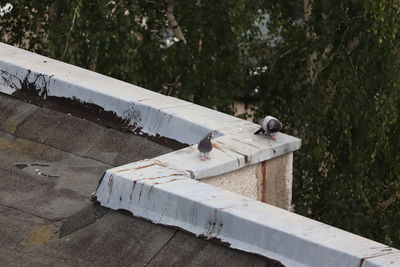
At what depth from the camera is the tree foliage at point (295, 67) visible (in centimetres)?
1049

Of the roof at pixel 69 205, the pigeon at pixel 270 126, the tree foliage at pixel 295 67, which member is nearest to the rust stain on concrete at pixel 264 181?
the pigeon at pixel 270 126

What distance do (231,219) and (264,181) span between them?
108 centimetres

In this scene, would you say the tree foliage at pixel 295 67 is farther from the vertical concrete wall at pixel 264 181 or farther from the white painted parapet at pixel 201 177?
the vertical concrete wall at pixel 264 181

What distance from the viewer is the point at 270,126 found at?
523 centimetres

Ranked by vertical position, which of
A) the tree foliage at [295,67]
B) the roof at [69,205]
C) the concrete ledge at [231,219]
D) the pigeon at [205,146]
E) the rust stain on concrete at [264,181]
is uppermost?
the pigeon at [205,146]

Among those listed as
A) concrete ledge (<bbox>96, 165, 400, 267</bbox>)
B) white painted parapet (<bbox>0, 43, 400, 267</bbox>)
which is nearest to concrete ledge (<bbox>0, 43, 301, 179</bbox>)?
white painted parapet (<bbox>0, 43, 400, 267</bbox>)

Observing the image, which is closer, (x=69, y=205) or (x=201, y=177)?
(x=201, y=177)

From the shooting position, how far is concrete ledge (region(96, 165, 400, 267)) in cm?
392

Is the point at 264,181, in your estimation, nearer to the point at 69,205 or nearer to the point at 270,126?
the point at 270,126

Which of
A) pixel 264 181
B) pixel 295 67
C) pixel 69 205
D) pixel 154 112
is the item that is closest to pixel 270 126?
pixel 264 181

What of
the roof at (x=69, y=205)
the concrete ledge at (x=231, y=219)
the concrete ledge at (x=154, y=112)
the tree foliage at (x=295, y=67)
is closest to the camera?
the concrete ledge at (x=231, y=219)

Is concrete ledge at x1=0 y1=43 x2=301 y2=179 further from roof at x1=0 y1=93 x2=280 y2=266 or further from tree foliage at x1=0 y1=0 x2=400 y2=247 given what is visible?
tree foliage at x1=0 y1=0 x2=400 y2=247

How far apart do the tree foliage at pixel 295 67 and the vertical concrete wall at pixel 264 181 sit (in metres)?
4.75

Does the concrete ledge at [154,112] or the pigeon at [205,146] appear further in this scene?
the concrete ledge at [154,112]
